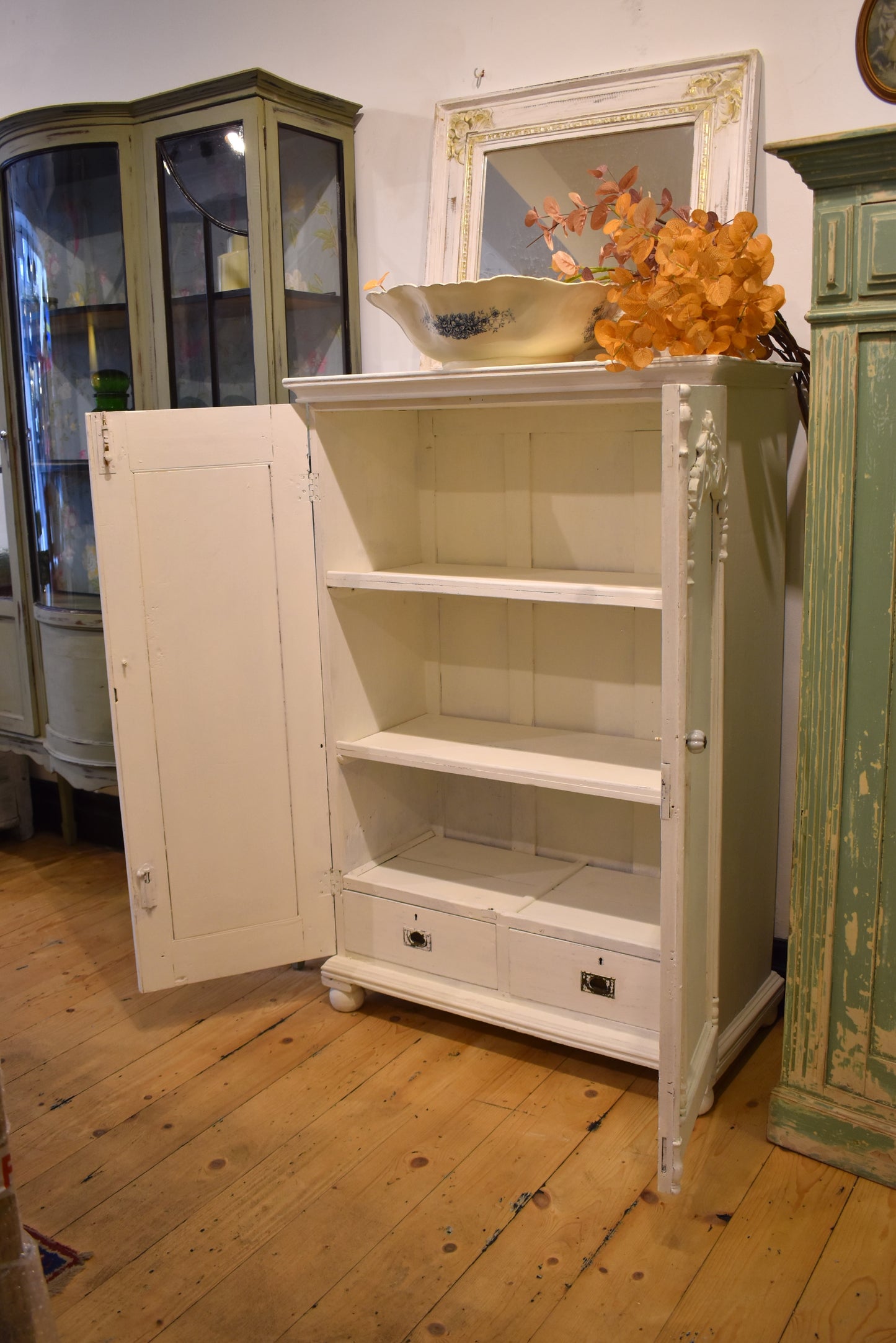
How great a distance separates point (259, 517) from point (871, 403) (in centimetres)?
115

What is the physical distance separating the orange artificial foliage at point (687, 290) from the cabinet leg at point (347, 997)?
1.41 m

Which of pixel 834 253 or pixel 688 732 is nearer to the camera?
pixel 834 253

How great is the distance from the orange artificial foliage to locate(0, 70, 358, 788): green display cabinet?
35.1 inches

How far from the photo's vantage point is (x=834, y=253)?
1.65m

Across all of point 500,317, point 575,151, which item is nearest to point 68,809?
point 500,317

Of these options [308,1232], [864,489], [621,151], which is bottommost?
[308,1232]

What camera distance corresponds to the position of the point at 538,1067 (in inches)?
87.0

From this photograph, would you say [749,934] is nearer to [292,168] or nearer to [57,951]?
[57,951]

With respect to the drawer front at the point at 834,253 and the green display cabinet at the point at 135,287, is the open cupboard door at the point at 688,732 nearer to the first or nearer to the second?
the drawer front at the point at 834,253

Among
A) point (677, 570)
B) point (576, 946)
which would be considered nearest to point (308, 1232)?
point (576, 946)

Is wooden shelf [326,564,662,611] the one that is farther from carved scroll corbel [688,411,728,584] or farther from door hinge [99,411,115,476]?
door hinge [99,411,115,476]

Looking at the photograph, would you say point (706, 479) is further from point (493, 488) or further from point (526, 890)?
point (526, 890)

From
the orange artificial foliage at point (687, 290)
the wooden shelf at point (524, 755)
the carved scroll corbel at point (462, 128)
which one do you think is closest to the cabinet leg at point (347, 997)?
the wooden shelf at point (524, 755)

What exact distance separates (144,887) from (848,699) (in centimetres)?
139
